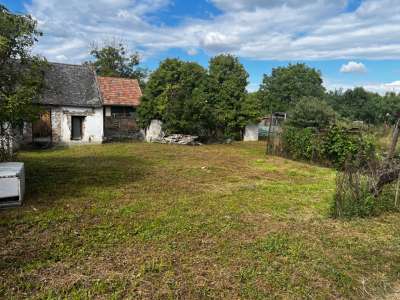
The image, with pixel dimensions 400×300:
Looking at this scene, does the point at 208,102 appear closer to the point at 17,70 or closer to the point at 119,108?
the point at 119,108

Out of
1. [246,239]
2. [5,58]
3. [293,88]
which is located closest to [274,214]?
[246,239]

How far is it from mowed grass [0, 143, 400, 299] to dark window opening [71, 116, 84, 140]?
428 inches

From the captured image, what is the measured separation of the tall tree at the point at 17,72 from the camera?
6750mm

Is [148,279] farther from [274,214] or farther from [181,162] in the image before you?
[181,162]

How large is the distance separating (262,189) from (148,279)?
5182 millimetres

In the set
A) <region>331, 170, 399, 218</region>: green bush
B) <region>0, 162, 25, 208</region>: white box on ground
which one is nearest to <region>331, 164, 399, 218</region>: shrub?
<region>331, 170, 399, 218</region>: green bush

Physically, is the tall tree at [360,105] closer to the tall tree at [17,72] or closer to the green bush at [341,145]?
the green bush at [341,145]

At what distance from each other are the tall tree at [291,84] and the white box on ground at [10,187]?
5237 centimetres

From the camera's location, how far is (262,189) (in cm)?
838

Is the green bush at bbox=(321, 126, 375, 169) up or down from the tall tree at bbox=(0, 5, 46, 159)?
down

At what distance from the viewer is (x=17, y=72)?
7.82m

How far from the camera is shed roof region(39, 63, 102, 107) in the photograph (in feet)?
59.6

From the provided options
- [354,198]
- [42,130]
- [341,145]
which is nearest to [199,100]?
[42,130]

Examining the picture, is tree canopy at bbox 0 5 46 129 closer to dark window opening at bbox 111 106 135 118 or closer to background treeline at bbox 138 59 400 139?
background treeline at bbox 138 59 400 139
